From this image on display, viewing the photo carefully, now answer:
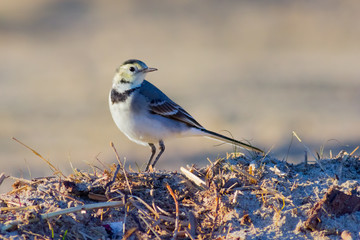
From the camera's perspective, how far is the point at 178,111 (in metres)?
8.22

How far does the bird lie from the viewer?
25.3 ft

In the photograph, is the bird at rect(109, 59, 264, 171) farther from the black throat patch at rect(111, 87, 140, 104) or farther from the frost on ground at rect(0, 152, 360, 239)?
the frost on ground at rect(0, 152, 360, 239)

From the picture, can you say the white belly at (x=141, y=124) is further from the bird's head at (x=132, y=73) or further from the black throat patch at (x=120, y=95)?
the bird's head at (x=132, y=73)

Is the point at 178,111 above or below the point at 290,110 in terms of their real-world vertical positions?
above

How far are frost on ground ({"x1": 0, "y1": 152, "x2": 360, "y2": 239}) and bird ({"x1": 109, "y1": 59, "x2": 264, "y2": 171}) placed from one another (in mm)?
1561

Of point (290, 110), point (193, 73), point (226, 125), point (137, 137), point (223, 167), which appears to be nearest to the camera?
point (223, 167)

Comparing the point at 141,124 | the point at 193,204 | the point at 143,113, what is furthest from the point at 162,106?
the point at 193,204

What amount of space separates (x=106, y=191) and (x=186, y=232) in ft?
2.70

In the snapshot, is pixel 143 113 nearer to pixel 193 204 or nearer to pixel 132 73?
pixel 132 73

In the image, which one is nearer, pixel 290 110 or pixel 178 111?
pixel 178 111

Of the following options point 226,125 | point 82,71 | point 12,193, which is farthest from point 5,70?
point 12,193

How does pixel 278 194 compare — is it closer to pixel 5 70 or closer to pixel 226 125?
pixel 226 125

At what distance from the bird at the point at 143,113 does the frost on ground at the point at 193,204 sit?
1.56 metres

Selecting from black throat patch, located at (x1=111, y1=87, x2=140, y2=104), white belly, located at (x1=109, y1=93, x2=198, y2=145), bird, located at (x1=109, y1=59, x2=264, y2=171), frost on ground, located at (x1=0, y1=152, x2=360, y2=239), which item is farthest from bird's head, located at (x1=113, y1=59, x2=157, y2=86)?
frost on ground, located at (x1=0, y1=152, x2=360, y2=239)
